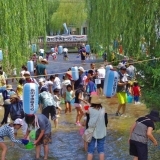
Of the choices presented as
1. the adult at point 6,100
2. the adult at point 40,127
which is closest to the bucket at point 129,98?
the adult at point 6,100

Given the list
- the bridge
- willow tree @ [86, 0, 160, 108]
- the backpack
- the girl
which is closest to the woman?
willow tree @ [86, 0, 160, 108]

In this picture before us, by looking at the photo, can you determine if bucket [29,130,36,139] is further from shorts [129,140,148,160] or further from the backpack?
shorts [129,140,148,160]

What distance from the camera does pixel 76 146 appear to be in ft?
34.0

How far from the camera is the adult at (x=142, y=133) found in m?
7.67

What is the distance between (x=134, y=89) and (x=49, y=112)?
4.56 m

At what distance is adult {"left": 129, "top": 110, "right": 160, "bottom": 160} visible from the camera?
7.67 metres

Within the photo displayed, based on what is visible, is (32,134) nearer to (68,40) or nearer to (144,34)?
(144,34)

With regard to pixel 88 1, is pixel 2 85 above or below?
below


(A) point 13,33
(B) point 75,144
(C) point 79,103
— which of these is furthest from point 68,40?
(B) point 75,144

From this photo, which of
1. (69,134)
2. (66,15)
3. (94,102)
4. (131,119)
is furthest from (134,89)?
(66,15)

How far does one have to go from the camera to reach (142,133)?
773 cm

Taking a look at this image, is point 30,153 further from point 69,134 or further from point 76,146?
point 69,134

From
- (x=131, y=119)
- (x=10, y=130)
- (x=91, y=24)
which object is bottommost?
(x=131, y=119)

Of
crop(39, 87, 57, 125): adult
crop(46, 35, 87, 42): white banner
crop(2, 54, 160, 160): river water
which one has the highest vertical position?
crop(39, 87, 57, 125): adult
